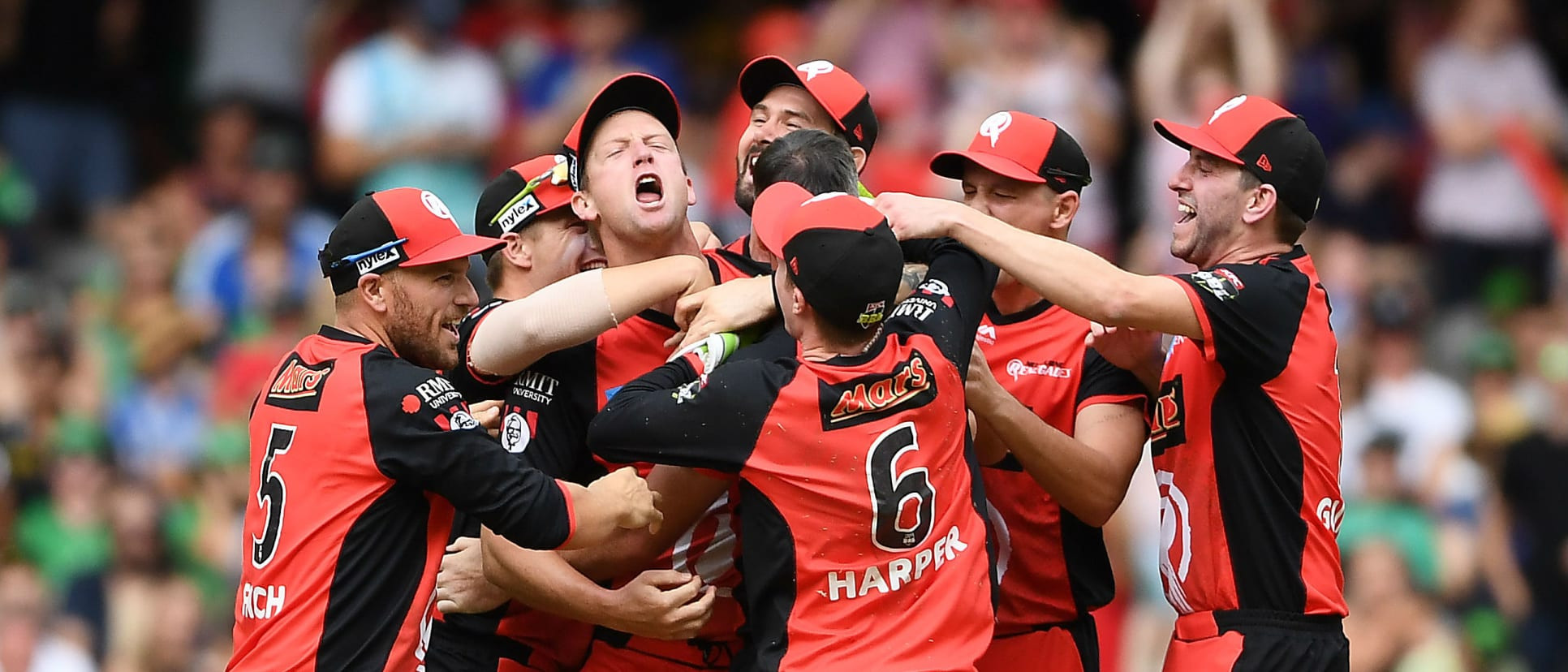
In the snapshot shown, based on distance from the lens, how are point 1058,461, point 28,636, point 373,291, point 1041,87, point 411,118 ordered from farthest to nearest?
point 411,118, point 1041,87, point 28,636, point 1058,461, point 373,291

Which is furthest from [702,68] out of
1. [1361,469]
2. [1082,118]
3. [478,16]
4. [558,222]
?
[558,222]

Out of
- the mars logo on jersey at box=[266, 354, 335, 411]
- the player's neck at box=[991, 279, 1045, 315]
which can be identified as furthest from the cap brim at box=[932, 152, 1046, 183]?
the mars logo on jersey at box=[266, 354, 335, 411]

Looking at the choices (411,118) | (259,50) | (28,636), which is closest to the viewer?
(28,636)

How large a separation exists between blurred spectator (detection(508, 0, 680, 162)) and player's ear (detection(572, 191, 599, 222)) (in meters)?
6.66

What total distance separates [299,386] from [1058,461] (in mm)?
2426

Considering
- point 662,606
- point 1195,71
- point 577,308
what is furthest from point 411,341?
point 1195,71

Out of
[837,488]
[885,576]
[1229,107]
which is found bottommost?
[885,576]

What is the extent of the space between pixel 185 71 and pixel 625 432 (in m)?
11.2

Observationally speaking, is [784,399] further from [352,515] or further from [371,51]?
[371,51]

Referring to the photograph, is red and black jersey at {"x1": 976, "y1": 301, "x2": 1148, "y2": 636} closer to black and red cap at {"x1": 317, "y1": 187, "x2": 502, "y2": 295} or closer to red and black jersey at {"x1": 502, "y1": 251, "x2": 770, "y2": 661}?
red and black jersey at {"x1": 502, "y1": 251, "x2": 770, "y2": 661}

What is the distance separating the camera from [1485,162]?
13969mm

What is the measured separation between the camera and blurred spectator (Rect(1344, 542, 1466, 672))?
36.4 feet

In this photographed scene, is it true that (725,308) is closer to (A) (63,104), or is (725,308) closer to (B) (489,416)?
(B) (489,416)

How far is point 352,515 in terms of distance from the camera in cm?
622
